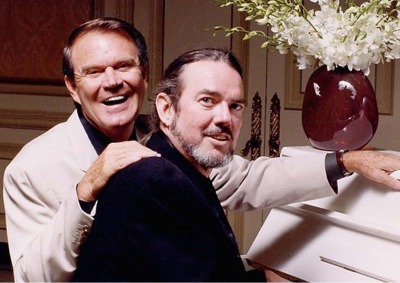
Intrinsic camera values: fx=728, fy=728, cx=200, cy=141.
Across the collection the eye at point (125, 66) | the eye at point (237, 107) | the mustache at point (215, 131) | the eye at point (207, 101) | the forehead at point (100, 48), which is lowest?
the mustache at point (215, 131)

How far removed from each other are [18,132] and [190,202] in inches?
116

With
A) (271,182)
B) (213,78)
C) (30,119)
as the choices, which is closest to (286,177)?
(271,182)

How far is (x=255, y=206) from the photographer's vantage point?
2240 mm

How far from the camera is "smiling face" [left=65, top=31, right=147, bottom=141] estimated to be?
2.10 m

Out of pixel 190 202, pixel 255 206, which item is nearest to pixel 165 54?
pixel 255 206

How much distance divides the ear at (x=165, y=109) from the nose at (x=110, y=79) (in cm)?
35

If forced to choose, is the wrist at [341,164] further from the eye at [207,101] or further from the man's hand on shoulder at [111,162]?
the man's hand on shoulder at [111,162]

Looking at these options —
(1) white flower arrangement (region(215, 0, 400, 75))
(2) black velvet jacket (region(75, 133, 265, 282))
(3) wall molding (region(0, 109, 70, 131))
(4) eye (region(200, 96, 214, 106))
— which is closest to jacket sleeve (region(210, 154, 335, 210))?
(1) white flower arrangement (region(215, 0, 400, 75))

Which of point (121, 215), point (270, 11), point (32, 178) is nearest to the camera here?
point (121, 215)

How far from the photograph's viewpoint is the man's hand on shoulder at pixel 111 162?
1.53m

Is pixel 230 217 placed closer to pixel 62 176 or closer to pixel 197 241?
pixel 62 176

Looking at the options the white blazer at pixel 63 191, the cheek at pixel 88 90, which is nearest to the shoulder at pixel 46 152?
the white blazer at pixel 63 191

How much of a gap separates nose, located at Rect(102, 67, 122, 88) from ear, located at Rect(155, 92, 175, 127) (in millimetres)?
351

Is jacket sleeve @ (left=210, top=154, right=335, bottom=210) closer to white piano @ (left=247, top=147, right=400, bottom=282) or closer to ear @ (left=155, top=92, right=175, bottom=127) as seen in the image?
white piano @ (left=247, top=147, right=400, bottom=282)
